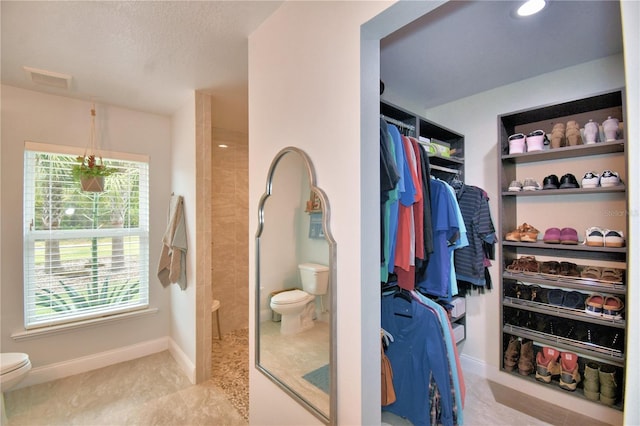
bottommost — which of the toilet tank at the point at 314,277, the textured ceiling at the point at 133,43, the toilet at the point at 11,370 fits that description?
the toilet at the point at 11,370

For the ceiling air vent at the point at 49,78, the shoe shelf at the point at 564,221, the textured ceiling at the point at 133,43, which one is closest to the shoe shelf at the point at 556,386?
the shoe shelf at the point at 564,221

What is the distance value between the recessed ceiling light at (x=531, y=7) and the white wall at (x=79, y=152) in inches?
122

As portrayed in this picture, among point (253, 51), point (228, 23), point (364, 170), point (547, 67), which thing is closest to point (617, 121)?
point (547, 67)

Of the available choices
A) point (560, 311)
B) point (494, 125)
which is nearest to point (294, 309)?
point (560, 311)

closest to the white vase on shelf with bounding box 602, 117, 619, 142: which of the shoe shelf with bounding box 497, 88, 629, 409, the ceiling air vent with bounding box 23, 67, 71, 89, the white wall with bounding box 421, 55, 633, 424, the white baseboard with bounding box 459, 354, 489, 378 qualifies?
the shoe shelf with bounding box 497, 88, 629, 409

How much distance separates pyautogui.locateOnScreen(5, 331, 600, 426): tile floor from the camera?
1.95 m

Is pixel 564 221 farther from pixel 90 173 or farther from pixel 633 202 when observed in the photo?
pixel 90 173

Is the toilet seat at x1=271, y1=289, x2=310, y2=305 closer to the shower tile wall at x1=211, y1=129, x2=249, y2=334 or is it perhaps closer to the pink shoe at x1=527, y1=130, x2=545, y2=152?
the pink shoe at x1=527, y1=130, x2=545, y2=152

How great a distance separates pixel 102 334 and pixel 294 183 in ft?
8.72

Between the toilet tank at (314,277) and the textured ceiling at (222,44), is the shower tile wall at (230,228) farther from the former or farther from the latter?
the toilet tank at (314,277)

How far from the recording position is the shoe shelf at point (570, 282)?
1.79 m

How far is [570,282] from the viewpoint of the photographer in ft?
6.43

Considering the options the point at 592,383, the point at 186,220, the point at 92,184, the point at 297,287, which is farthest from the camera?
the point at 186,220

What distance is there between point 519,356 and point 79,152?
415 cm
